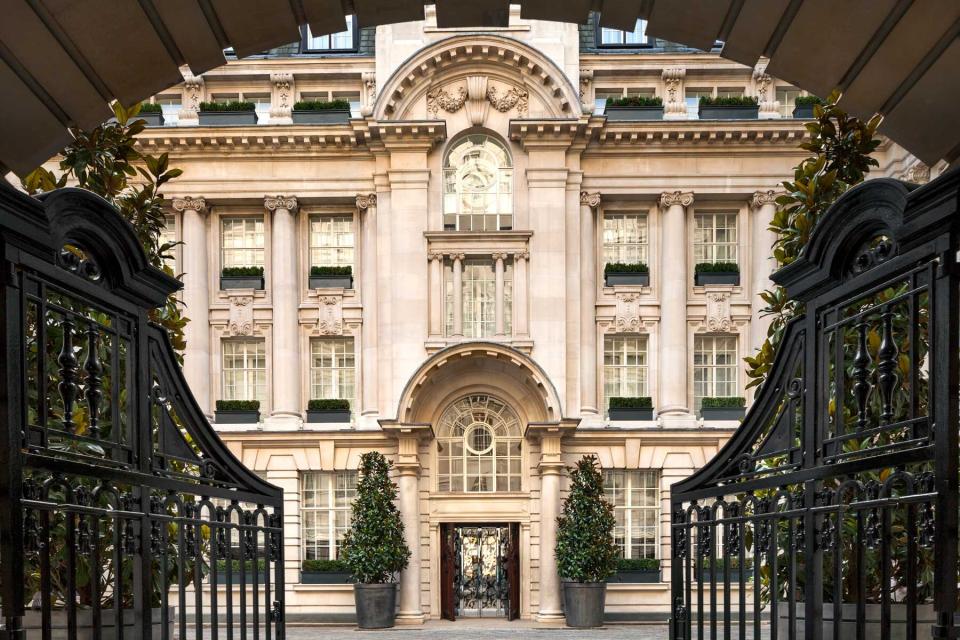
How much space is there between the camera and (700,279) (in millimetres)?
31062

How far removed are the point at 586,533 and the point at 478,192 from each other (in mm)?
10119

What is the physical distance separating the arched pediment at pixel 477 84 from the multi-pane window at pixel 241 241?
17.0 feet

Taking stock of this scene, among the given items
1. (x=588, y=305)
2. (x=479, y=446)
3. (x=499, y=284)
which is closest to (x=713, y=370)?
(x=588, y=305)

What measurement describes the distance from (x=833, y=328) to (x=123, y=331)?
12.0 feet

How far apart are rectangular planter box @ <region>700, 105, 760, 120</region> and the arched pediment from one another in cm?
386

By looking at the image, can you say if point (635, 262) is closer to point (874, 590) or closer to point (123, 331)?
point (874, 590)

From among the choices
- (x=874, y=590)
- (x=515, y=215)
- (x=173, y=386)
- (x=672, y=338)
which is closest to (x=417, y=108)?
(x=515, y=215)

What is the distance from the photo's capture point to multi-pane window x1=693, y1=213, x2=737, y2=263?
31422mm

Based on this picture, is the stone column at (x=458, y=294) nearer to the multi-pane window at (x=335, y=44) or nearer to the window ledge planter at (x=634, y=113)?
the window ledge planter at (x=634, y=113)

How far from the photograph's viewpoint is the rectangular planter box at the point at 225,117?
3119 centimetres

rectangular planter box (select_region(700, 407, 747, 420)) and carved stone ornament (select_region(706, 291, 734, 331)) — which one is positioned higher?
carved stone ornament (select_region(706, 291, 734, 331))

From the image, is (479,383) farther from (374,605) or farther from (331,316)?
(374,605)

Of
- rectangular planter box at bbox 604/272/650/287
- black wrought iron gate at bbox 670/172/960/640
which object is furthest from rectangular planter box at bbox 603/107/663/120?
black wrought iron gate at bbox 670/172/960/640

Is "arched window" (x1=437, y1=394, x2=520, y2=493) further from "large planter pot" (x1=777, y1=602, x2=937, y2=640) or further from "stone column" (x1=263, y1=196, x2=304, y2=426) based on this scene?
"large planter pot" (x1=777, y1=602, x2=937, y2=640)
